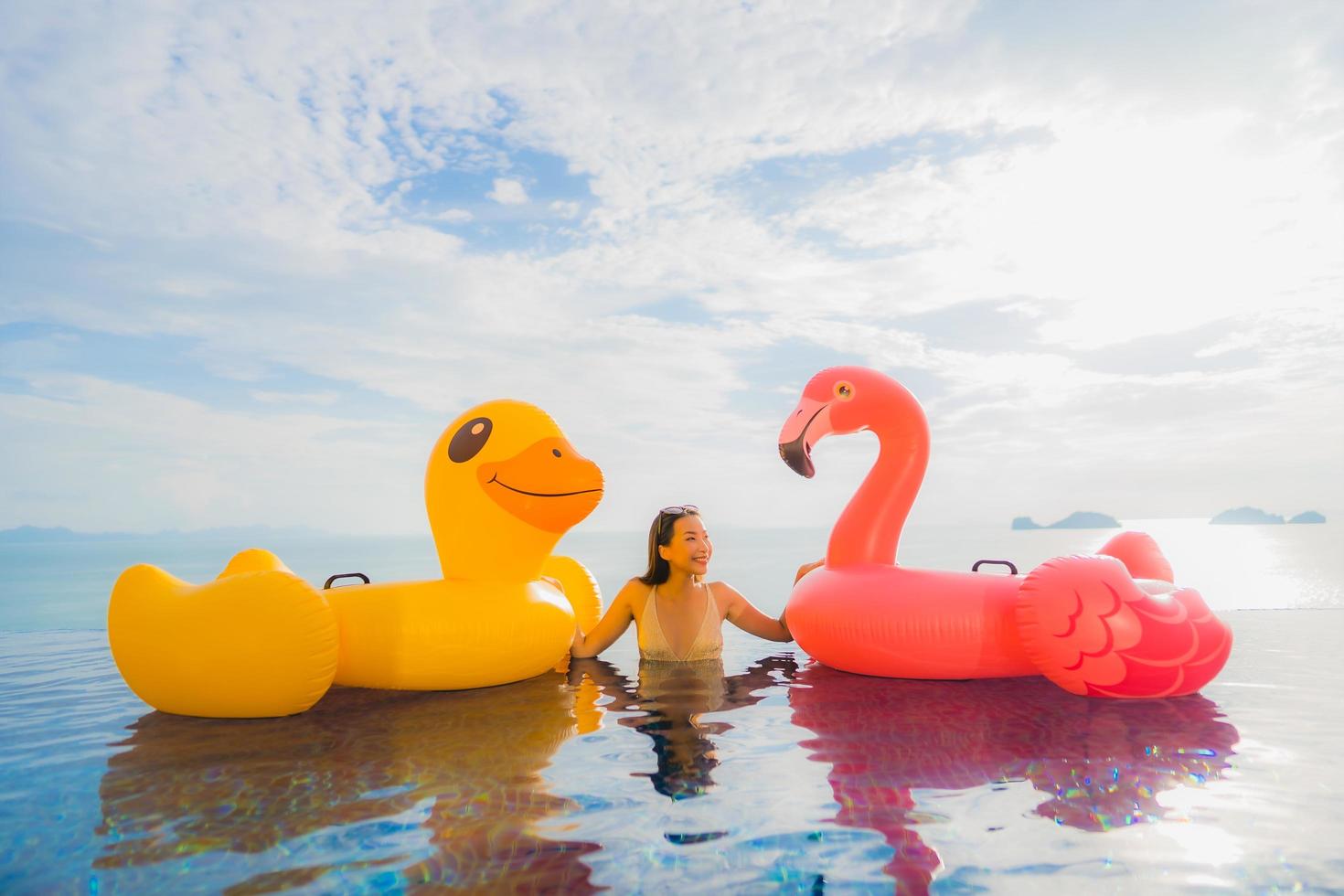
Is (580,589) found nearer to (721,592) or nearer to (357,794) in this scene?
(721,592)

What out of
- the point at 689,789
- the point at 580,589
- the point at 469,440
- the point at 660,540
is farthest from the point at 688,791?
the point at 580,589

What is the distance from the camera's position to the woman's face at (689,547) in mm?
4707

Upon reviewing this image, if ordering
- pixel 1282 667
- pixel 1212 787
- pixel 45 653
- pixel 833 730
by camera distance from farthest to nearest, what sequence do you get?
pixel 45 653
pixel 1282 667
pixel 833 730
pixel 1212 787

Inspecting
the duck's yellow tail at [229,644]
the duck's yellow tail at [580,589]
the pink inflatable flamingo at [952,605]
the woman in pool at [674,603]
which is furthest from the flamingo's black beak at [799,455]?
the duck's yellow tail at [229,644]

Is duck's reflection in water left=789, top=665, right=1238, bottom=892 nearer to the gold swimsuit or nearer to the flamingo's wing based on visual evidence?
the flamingo's wing

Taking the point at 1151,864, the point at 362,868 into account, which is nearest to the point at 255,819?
the point at 362,868

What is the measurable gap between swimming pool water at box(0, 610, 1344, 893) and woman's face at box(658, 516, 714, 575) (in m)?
0.65

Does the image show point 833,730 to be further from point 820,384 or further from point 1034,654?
point 820,384

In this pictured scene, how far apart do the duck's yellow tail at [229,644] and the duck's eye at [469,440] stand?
44.9 inches

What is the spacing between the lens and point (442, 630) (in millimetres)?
4359

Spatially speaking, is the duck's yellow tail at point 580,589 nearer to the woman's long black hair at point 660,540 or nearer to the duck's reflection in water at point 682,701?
the duck's reflection in water at point 682,701

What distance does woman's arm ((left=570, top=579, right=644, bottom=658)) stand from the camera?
4.88 metres

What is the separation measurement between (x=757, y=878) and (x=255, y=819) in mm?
1614

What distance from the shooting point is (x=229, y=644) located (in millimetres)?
3748
